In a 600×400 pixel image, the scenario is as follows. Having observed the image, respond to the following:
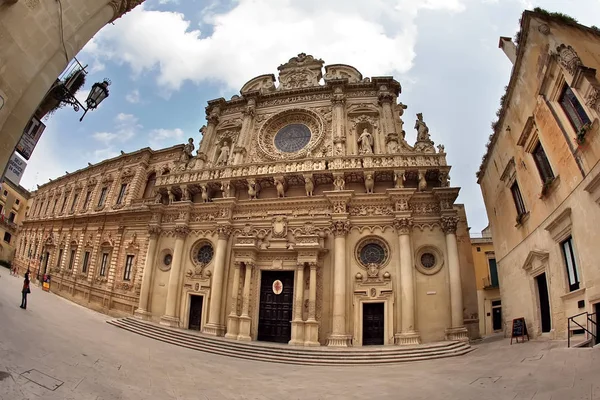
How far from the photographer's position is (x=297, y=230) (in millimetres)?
17141

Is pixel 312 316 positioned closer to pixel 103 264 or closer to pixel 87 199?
pixel 103 264

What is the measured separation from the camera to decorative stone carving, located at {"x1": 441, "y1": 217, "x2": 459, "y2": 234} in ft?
50.3

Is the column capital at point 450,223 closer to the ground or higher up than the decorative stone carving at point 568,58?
closer to the ground

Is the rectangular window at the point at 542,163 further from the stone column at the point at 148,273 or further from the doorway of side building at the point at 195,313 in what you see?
the stone column at the point at 148,273

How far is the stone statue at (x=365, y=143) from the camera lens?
62.6ft

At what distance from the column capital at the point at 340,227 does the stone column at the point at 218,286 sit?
6470mm

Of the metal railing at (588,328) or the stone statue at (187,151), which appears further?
the stone statue at (187,151)

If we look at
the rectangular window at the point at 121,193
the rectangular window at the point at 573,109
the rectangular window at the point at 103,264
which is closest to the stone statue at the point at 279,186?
the rectangular window at the point at 573,109

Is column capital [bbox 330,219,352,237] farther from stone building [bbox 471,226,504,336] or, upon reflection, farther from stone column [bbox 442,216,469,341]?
stone building [bbox 471,226,504,336]

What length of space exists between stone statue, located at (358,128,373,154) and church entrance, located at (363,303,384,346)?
9151mm

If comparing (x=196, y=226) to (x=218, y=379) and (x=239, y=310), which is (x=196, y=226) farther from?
(x=218, y=379)

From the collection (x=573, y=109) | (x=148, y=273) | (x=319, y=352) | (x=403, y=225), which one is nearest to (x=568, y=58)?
(x=573, y=109)

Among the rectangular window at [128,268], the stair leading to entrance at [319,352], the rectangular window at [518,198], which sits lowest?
the stair leading to entrance at [319,352]

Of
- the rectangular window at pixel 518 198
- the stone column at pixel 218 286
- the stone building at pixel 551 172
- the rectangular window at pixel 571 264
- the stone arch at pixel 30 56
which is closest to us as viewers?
the stone arch at pixel 30 56
